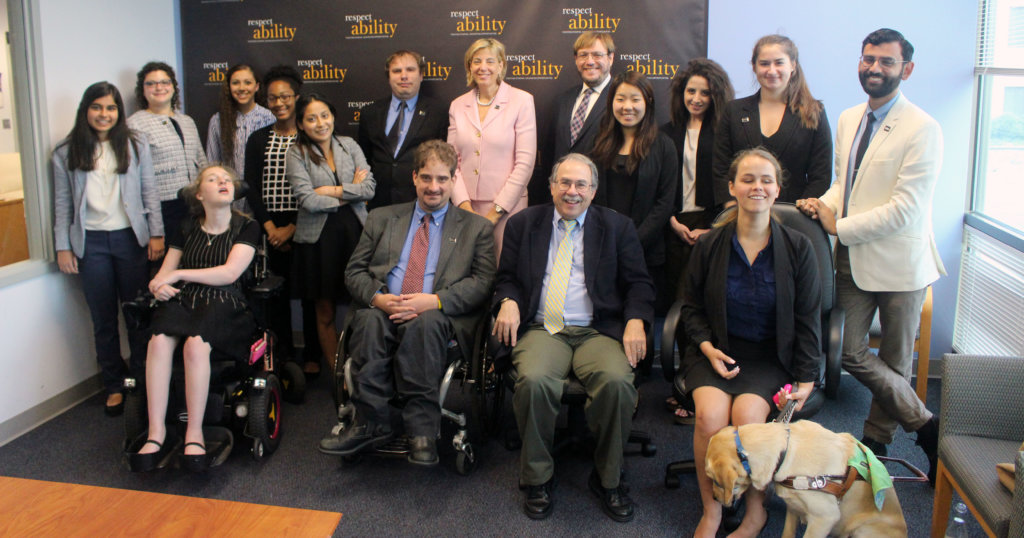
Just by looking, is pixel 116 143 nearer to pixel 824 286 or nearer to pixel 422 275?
pixel 422 275

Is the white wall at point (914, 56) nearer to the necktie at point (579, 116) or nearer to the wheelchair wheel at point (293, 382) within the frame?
the necktie at point (579, 116)

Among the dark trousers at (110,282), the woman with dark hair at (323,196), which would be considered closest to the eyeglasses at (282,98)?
the woman with dark hair at (323,196)

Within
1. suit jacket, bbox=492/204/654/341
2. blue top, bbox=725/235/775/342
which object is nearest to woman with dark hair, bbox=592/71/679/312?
suit jacket, bbox=492/204/654/341

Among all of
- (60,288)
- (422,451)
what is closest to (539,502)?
(422,451)

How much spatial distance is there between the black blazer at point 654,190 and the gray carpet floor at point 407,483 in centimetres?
92

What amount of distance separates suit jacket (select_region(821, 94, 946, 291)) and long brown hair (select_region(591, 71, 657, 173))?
842 millimetres

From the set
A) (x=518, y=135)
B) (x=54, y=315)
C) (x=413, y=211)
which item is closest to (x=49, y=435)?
(x=54, y=315)

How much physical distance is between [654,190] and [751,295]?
0.88 metres

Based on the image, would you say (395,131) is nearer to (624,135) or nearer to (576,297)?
(624,135)

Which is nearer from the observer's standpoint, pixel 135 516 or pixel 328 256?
pixel 135 516

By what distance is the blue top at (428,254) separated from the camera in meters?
3.14

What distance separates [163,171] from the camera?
3.79m

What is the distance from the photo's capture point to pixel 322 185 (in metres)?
3.68

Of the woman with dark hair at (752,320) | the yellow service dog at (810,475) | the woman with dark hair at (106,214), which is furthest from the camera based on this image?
the woman with dark hair at (106,214)
